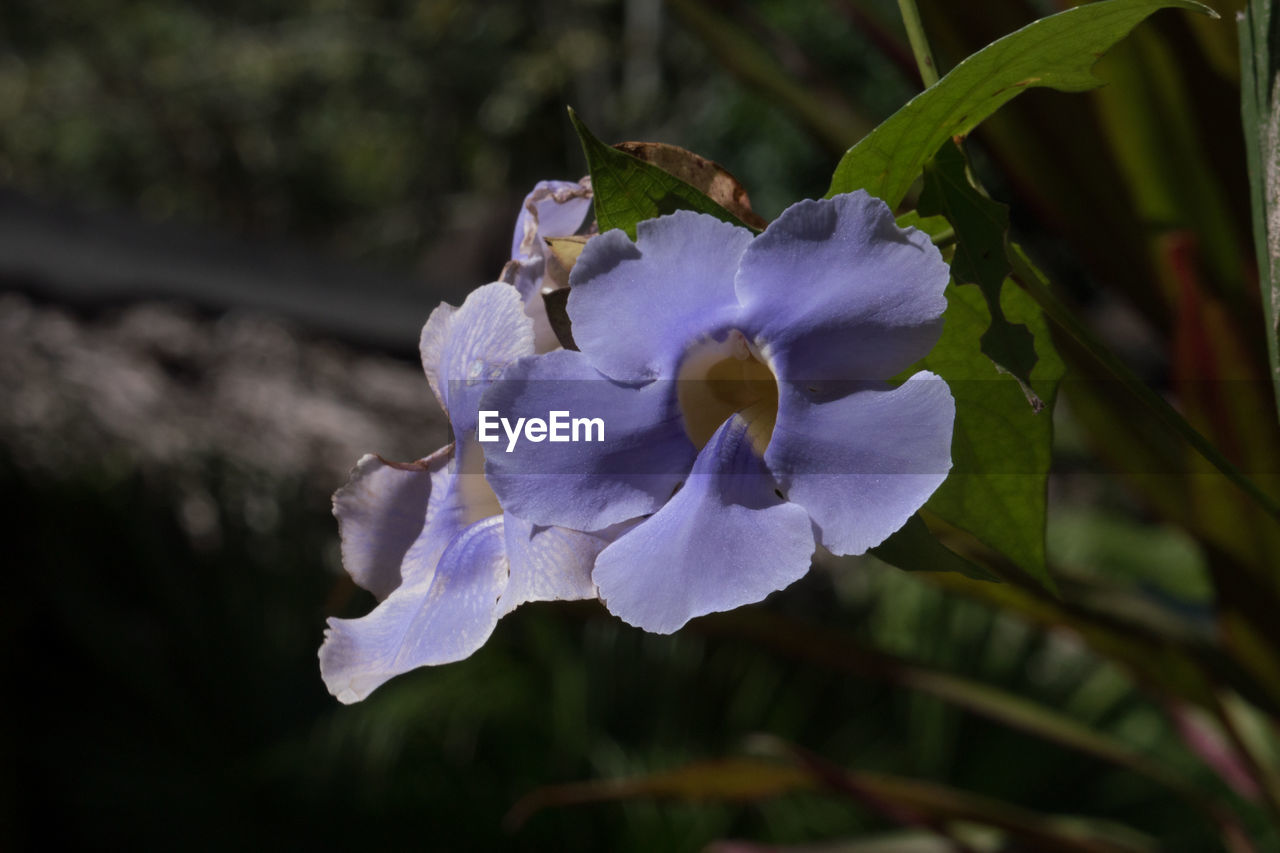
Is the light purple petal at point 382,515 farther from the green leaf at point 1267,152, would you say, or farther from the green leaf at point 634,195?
Answer: the green leaf at point 1267,152

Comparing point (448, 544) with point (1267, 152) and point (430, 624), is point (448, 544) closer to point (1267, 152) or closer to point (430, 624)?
point (430, 624)

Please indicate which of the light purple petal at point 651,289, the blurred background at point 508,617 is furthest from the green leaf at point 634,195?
the blurred background at point 508,617

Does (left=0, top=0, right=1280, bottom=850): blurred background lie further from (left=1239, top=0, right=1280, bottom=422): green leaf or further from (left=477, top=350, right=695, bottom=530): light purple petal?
A: (left=1239, top=0, right=1280, bottom=422): green leaf

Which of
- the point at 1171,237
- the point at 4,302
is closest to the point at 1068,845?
the point at 1171,237

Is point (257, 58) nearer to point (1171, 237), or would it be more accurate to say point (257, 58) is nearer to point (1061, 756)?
point (1061, 756)

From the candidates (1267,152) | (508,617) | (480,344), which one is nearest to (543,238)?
(480,344)

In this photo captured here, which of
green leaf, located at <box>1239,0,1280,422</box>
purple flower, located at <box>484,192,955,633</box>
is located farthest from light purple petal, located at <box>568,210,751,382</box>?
green leaf, located at <box>1239,0,1280,422</box>
